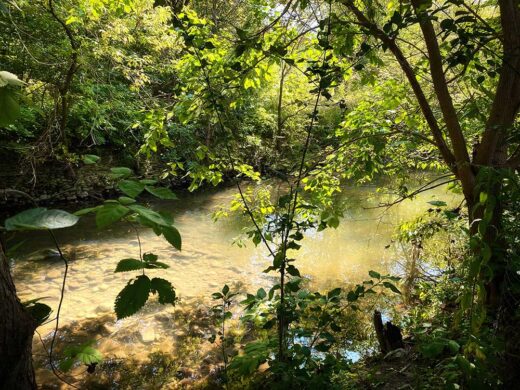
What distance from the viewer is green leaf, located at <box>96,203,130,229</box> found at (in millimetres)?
729

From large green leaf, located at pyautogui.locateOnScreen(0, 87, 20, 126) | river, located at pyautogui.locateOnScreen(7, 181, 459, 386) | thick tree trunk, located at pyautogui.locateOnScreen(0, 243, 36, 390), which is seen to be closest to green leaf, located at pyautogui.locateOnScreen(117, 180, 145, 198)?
large green leaf, located at pyautogui.locateOnScreen(0, 87, 20, 126)

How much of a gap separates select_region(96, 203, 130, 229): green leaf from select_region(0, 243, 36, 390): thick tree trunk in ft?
1.86

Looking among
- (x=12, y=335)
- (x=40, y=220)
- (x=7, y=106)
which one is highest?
(x=7, y=106)

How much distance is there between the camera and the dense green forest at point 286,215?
49.1 inches

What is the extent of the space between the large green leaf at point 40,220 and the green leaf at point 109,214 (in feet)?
0.20

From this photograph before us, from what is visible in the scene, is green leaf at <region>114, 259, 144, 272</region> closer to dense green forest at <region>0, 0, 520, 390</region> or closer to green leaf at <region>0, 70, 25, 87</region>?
dense green forest at <region>0, 0, 520, 390</region>

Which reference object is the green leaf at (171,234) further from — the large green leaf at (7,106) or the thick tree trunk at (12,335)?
the thick tree trunk at (12,335)

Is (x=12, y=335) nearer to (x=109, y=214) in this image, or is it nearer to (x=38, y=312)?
(x=38, y=312)

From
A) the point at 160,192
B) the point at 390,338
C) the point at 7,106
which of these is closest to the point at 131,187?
the point at 160,192

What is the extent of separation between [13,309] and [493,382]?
5.85ft

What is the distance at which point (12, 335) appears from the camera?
3.48 ft

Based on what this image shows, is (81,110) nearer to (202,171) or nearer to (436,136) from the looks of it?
(202,171)

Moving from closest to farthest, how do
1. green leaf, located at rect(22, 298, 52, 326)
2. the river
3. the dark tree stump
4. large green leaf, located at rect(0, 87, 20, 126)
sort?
large green leaf, located at rect(0, 87, 20, 126) < green leaf, located at rect(22, 298, 52, 326) < the dark tree stump < the river

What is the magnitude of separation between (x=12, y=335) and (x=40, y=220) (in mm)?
543
